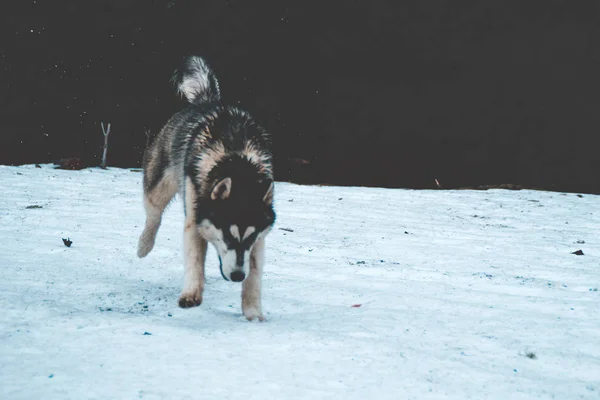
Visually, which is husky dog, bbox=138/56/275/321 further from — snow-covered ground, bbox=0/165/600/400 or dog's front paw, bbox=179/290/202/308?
snow-covered ground, bbox=0/165/600/400

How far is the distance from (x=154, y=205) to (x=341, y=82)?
37.9 feet

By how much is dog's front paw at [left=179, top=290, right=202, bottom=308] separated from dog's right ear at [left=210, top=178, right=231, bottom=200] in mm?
681

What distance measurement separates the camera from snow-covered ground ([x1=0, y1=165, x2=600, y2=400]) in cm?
229

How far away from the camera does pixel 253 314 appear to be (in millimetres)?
3346

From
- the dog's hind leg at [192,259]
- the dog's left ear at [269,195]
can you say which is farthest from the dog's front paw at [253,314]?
the dog's left ear at [269,195]

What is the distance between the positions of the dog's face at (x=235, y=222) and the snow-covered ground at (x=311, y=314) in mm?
369

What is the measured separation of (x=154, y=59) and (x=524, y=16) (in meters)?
10.8

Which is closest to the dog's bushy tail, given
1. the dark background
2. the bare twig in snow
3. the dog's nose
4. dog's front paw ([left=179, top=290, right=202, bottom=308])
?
dog's front paw ([left=179, top=290, right=202, bottom=308])

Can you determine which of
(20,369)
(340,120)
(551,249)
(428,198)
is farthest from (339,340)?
(340,120)

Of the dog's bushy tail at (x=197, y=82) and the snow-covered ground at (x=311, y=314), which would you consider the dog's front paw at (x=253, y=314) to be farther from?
the dog's bushy tail at (x=197, y=82)

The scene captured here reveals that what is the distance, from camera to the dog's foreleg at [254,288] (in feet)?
11.0

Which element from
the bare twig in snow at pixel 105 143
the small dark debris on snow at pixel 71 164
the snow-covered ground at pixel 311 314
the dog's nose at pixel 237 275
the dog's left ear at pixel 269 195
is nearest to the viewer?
the snow-covered ground at pixel 311 314

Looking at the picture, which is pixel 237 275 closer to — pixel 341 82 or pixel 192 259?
pixel 192 259

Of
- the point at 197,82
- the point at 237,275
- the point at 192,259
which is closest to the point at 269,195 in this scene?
the point at 237,275
